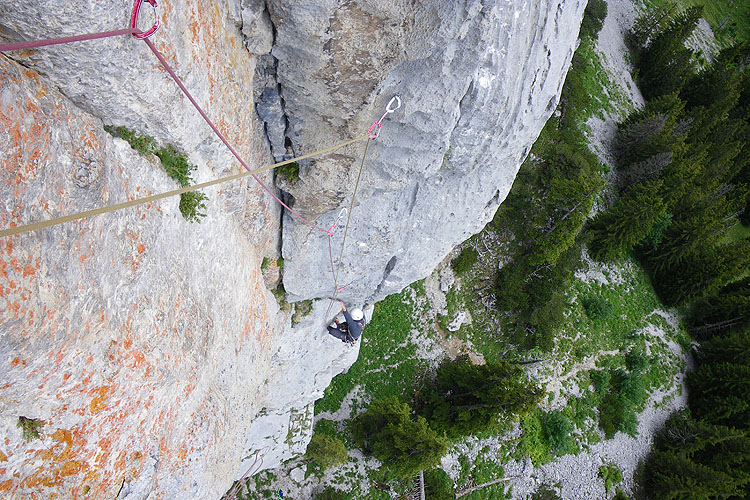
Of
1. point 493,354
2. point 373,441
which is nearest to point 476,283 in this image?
point 493,354

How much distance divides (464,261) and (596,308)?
336 inches

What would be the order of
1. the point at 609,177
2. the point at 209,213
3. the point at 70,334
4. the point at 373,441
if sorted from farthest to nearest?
1. the point at 609,177
2. the point at 373,441
3. the point at 209,213
4. the point at 70,334

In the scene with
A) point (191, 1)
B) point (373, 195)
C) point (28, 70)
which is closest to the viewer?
point (28, 70)

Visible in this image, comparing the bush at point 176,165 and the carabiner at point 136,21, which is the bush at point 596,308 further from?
the carabiner at point 136,21

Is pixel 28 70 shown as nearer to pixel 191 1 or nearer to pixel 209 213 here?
pixel 191 1

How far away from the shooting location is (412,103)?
8.62 metres

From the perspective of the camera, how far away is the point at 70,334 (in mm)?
5023

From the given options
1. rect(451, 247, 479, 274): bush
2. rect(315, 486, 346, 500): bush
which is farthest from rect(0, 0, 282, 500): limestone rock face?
rect(451, 247, 479, 274): bush

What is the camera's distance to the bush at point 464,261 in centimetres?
2134

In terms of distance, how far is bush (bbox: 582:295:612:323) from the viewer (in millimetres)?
23359

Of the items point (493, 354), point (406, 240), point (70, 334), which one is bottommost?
point (493, 354)

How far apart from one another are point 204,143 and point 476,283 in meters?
17.4

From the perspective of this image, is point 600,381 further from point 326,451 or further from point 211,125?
point 211,125

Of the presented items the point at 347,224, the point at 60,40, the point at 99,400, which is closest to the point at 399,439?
the point at 347,224
